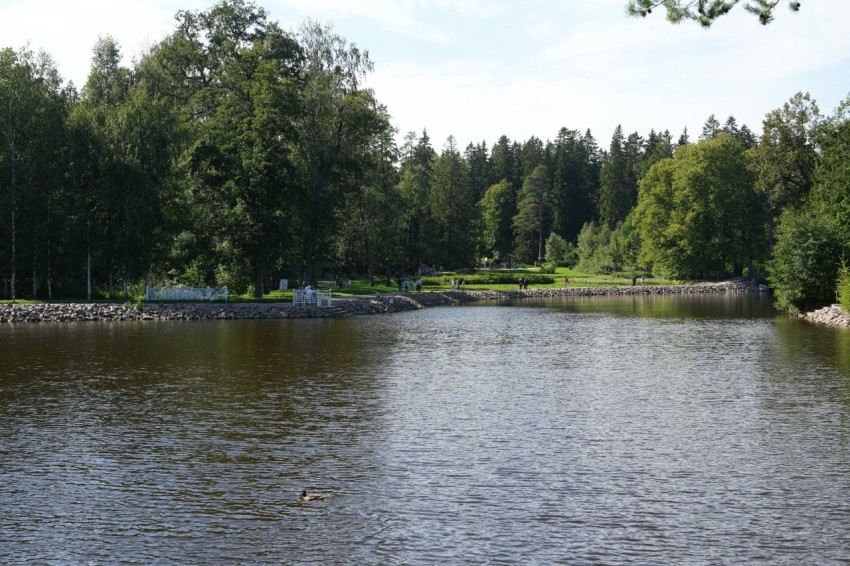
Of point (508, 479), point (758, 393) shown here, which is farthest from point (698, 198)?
point (508, 479)

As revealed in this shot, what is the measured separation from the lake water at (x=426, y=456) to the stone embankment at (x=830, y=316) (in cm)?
1549

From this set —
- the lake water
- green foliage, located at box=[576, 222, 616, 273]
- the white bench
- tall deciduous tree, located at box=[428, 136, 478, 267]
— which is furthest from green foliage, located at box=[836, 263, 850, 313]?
green foliage, located at box=[576, 222, 616, 273]

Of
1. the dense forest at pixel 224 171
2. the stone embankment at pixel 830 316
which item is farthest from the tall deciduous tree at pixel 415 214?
the stone embankment at pixel 830 316

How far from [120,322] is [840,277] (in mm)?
49169

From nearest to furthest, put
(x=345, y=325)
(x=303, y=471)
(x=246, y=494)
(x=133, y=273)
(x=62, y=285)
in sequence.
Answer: (x=246, y=494) → (x=303, y=471) → (x=345, y=325) → (x=133, y=273) → (x=62, y=285)

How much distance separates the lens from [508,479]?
16672 millimetres

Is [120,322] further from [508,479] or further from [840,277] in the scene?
[840,277]

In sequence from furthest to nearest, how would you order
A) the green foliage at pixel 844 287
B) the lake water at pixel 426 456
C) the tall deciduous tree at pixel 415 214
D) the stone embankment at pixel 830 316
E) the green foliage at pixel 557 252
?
the green foliage at pixel 557 252, the tall deciduous tree at pixel 415 214, the green foliage at pixel 844 287, the stone embankment at pixel 830 316, the lake water at pixel 426 456

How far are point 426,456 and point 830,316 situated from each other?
43.2 meters

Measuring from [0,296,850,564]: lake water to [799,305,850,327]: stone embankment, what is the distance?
610 inches

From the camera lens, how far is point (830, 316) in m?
52.7

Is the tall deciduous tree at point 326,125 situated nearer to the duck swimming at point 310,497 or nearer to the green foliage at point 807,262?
the green foliage at point 807,262

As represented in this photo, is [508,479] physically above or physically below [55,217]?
below

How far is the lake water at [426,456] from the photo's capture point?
13.3 metres
